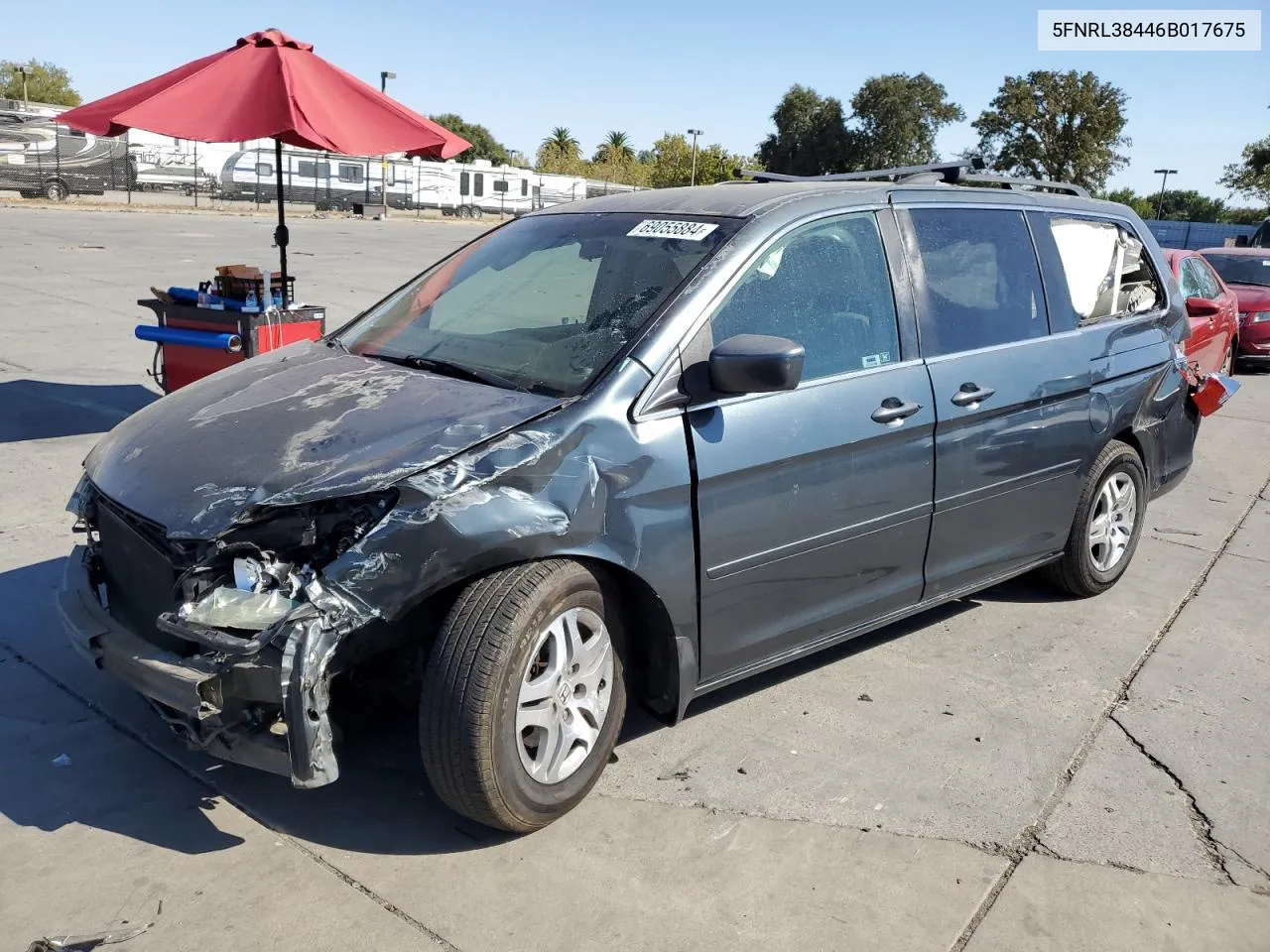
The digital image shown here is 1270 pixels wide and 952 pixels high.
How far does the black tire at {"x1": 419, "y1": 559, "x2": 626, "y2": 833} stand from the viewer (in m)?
2.89

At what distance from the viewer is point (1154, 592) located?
5477mm

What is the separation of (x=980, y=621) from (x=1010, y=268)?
1.55 metres

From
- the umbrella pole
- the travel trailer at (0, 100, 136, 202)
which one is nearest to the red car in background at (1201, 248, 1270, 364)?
the umbrella pole

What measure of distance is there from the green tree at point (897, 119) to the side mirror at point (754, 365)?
67.6 m

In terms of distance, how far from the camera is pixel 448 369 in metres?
3.65

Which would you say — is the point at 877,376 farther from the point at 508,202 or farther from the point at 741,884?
the point at 508,202

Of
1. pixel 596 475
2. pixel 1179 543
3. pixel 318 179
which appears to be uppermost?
pixel 318 179

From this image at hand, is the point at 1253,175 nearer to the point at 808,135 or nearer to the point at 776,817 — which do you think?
the point at 808,135

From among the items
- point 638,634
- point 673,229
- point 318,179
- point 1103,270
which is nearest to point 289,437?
point 638,634

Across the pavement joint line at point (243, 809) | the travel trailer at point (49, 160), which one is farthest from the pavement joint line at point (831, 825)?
the travel trailer at point (49, 160)

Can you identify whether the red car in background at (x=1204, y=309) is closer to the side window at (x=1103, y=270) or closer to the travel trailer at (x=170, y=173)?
the side window at (x=1103, y=270)

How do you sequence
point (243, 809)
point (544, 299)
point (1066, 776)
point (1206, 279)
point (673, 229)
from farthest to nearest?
point (1206, 279) < point (544, 299) < point (673, 229) < point (1066, 776) < point (243, 809)

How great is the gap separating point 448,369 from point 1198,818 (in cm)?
276

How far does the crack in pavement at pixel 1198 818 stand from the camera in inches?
126
